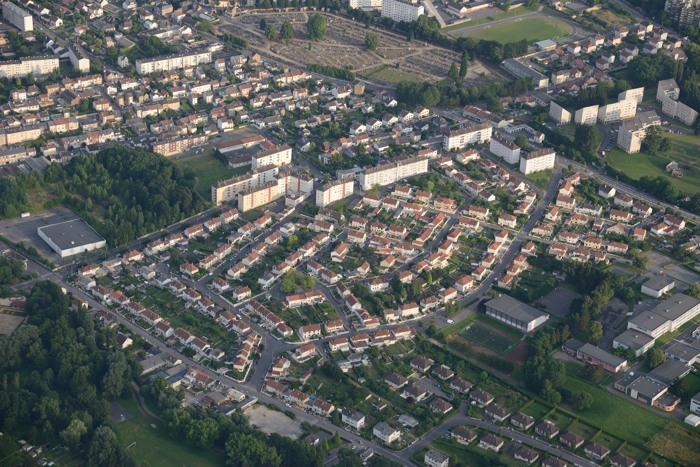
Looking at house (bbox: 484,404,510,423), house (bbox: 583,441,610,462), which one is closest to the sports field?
house (bbox: 484,404,510,423)

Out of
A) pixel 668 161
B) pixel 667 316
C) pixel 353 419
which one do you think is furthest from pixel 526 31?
pixel 353 419

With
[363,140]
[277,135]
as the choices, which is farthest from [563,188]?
[277,135]

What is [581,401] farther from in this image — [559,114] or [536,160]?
[559,114]

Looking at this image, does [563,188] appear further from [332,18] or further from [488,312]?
[332,18]

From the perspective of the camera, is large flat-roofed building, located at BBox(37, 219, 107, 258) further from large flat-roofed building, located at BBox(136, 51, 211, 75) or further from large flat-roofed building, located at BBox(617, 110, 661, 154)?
large flat-roofed building, located at BBox(617, 110, 661, 154)

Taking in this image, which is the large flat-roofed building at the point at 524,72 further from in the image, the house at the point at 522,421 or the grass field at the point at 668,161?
the house at the point at 522,421
